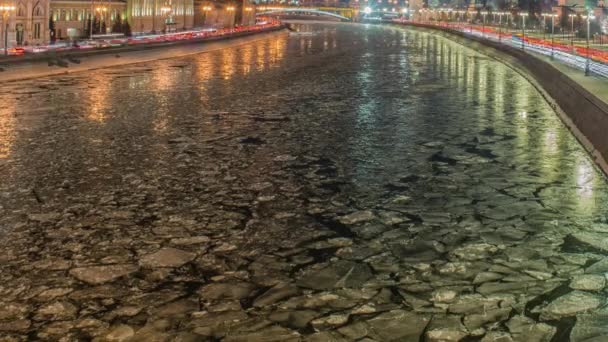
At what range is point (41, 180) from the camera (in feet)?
37.7

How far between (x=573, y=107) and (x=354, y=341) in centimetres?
1370

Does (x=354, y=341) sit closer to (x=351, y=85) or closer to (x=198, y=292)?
(x=198, y=292)

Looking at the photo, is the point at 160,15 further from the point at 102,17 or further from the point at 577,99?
the point at 577,99

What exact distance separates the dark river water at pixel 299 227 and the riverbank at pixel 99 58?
1347 centimetres

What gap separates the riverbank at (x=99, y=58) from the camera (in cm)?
3162

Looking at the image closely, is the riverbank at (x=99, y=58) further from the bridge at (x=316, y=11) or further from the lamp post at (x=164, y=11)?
the bridge at (x=316, y=11)

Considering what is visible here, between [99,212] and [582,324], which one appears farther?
[99,212]

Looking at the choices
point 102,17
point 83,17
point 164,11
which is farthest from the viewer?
point 164,11

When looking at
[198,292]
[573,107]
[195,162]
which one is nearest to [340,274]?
[198,292]

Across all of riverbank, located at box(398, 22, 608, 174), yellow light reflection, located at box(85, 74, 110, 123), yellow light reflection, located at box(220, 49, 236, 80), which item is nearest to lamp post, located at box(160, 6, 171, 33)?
yellow light reflection, located at box(220, 49, 236, 80)

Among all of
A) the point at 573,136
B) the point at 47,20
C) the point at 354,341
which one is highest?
the point at 47,20

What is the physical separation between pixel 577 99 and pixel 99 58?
27.5 m

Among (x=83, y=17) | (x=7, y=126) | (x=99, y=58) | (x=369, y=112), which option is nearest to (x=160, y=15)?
(x=83, y=17)

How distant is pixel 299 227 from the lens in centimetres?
902
